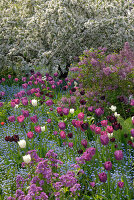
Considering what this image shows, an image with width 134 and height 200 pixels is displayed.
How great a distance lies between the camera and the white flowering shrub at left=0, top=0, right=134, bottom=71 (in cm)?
877

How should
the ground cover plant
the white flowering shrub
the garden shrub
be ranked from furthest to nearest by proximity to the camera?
the white flowering shrub < the garden shrub < the ground cover plant

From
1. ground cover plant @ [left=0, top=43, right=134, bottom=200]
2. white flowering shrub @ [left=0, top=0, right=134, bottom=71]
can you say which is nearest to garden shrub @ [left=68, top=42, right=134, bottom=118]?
ground cover plant @ [left=0, top=43, right=134, bottom=200]

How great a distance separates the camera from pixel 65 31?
8727mm

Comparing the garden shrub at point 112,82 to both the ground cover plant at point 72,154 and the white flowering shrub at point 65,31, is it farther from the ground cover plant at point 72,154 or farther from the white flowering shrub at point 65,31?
the white flowering shrub at point 65,31

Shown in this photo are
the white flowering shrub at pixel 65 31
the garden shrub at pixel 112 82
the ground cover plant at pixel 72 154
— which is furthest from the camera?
the white flowering shrub at pixel 65 31

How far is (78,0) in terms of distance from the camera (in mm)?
Answer: 9172

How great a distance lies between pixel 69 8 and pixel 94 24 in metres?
1.12

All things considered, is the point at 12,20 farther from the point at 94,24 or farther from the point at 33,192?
the point at 33,192

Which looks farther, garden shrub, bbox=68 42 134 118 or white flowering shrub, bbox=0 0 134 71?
white flowering shrub, bbox=0 0 134 71

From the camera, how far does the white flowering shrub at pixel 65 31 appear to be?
28.8 feet

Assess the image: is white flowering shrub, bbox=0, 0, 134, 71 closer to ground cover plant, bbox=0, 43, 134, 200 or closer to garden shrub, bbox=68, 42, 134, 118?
ground cover plant, bbox=0, 43, 134, 200

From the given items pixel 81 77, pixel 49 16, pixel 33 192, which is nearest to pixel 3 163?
pixel 33 192

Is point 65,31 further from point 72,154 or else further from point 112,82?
point 72,154

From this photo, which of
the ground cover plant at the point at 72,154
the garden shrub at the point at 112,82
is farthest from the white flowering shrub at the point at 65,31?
the garden shrub at the point at 112,82
